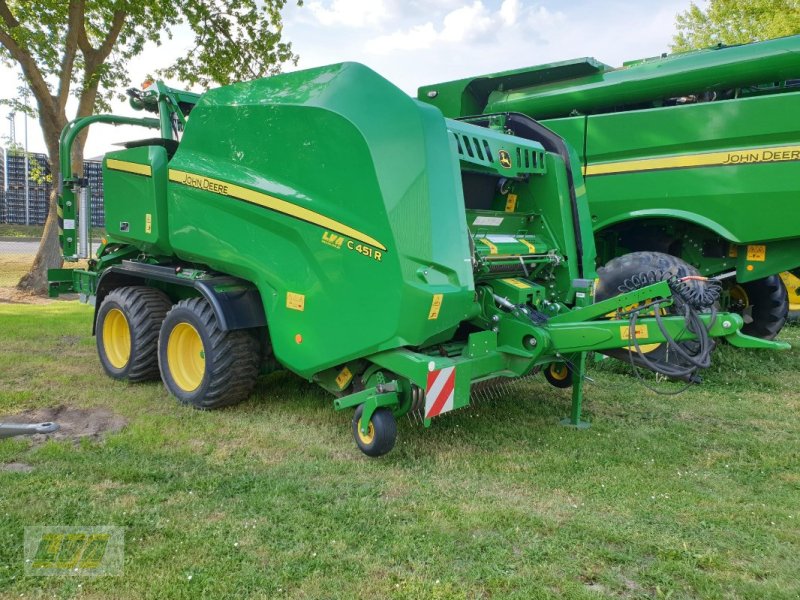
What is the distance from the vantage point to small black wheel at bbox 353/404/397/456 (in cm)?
339

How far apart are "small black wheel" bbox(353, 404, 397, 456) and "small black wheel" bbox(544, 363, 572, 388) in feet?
6.11

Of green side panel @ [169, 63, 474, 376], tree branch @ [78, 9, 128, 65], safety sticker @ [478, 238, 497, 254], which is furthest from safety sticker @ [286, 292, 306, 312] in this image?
tree branch @ [78, 9, 128, 65]

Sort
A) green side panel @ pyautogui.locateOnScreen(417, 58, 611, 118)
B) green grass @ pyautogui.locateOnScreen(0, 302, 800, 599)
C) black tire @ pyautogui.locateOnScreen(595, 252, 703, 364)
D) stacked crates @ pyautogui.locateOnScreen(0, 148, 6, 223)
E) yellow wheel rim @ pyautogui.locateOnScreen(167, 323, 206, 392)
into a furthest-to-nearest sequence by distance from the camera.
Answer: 1. stacked crates @ pyautogui.locateOnScreen(0, 148, 6, 223)
2. green side panel @ pyautogui.locateOnScreen(417, 58, 611, 118)
3. black tire @ pyautogui.locateOnScreen(595, 252, 703, 364)
4. yellow wheel rim @ pyautogui.locateOnScreen(167, 323, 206, 392)
5. green grass @ pyautogui.locateOnScreen(0, 302, 800, 599)

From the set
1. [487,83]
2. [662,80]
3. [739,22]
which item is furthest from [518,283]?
[739,22]

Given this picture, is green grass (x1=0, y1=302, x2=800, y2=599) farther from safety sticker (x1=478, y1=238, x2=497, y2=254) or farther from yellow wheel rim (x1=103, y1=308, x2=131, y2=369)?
safety sticker (x1=478, y1=238, x2=497, y2=254)

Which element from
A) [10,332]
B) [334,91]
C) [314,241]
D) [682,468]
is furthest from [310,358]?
[10,332]

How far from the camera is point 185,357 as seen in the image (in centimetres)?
465

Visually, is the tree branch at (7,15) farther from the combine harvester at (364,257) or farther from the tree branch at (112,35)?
the combine harvester at (364,257)

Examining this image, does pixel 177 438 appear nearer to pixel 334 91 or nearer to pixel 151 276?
pixel 151 276

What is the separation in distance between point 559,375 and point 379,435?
2025mm

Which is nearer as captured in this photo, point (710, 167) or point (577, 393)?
point (577, 393)

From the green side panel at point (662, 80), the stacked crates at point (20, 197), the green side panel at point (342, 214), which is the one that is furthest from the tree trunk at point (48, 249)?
the stacked crates at point (20, 197)

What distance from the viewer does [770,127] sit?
16.6ft

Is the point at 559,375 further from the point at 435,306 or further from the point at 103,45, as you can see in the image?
Answer: the point at 103,45
